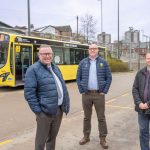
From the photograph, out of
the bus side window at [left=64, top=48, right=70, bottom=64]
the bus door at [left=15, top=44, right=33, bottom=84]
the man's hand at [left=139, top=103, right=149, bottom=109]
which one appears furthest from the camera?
the bus side window at [left=64, top=48, right=70, bottom=64]

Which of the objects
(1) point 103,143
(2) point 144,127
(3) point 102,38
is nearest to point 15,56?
(1) point 103,143

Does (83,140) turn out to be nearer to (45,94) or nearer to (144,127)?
(144,127)

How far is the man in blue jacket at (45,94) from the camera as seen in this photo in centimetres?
482

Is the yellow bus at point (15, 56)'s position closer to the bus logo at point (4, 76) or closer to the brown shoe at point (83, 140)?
the bus logo at point (4, 76)

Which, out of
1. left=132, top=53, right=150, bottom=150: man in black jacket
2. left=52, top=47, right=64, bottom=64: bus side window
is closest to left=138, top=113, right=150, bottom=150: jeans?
left=132, top=53, right=150, bottom=150: man in black jacket

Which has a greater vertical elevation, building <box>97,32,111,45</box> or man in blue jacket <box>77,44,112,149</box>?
building <box>97,32,111,45</box>

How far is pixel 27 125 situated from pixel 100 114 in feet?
9.83

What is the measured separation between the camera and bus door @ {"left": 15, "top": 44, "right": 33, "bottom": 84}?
59.8 feet

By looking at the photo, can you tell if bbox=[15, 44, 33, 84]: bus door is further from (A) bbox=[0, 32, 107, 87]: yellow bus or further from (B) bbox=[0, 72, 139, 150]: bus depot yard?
(B) bbox=[0, 72, 139, 150]: bus depot yard

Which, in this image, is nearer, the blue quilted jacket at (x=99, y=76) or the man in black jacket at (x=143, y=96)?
the man in black jacket at (x=143, y=96)

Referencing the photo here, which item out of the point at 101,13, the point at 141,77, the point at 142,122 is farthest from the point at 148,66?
the point at 101,13

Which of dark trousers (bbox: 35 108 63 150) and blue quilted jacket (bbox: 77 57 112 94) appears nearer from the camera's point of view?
dark trousers (bbox: 35 108 63 150)

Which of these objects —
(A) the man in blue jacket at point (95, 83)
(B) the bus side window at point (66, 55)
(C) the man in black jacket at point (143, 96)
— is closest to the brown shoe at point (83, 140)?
(A) the man in blue jacket at point (95, 83)

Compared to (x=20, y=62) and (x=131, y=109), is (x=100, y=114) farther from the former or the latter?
(x=20, y=62)
